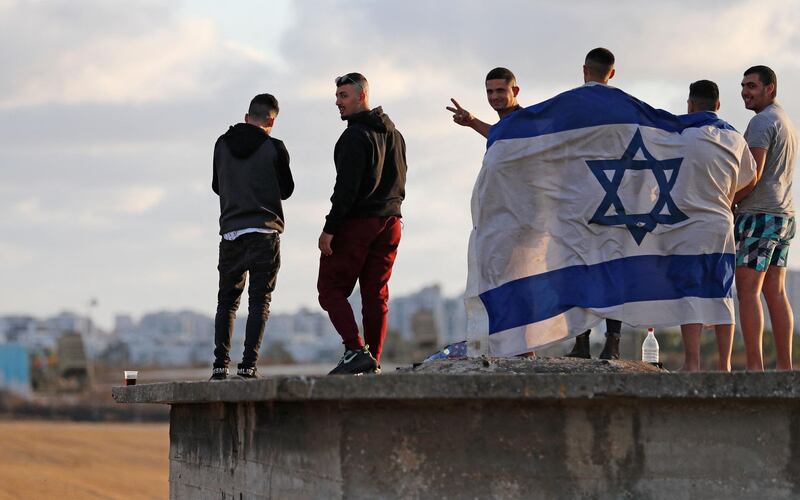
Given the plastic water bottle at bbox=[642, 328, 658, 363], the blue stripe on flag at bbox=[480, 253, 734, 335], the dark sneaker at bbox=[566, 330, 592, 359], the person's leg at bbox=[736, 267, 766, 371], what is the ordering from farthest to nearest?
the plastic water bottle at bbox=[642, 328, 658, 363]
the dark sneaker at bbox=[566, 330, 592, 359]
the person's leg at bbox=[736, 267, 766, 371]
the blue stripe on flag at bbox=[480, 253, 734, 335]

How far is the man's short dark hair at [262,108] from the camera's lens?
8.38m

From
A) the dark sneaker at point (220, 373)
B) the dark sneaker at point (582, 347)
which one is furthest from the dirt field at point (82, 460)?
the dark sneaker at point (582, 347)

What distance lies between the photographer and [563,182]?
748cm

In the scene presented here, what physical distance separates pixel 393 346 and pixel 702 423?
3888 centimetres

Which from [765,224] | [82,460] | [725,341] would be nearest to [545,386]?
[725,341]

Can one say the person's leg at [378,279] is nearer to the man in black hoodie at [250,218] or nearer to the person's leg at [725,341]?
the man in black hoodie at [250,218]

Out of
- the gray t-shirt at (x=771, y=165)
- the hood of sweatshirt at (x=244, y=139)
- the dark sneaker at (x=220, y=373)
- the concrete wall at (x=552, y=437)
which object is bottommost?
the concrete wall at (x=552, y=437)

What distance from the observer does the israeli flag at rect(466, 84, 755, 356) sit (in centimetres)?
731

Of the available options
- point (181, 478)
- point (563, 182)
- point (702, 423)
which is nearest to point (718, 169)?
point (563, 182)

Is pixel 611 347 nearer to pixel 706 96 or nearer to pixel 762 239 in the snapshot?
pixel 762 239

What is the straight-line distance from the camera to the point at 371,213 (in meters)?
8.02

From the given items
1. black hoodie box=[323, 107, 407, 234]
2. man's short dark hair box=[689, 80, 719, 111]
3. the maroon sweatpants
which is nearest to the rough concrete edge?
the maroon sweatpants

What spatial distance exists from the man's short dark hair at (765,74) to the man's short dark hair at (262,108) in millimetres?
2836

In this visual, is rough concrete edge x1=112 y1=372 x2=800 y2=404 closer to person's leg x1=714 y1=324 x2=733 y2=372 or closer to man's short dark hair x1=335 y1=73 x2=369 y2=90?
person's leg x1=714 y1=324 x2=733 y2=372
